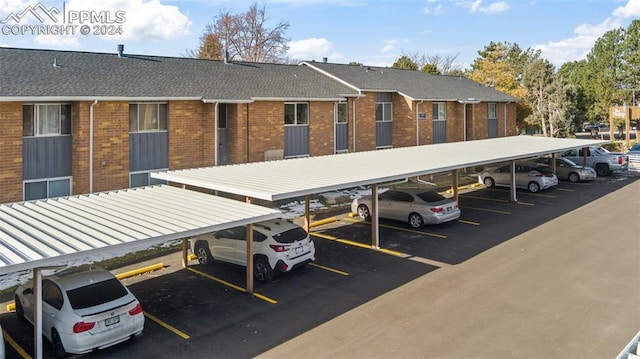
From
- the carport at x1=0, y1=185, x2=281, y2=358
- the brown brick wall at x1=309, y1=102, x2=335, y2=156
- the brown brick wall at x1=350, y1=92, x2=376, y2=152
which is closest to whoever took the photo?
the carport at x1=0, y1=185, x2=281, y2=358

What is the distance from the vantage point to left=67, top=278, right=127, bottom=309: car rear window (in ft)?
30.2

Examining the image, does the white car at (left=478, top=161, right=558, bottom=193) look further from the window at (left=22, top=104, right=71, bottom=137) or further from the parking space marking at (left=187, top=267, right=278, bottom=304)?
the window at (left=22, top=104, right=71, bottom=137)

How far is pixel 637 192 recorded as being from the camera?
25469 mm

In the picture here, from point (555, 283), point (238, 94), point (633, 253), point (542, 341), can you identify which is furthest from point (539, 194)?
point (542, 341)

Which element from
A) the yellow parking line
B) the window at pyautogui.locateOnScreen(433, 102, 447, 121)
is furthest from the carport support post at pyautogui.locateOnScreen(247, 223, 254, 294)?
the window at pyautogui.locateOnScreen(433, 102, 447, 121)

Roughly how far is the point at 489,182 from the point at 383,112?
27.1 feet

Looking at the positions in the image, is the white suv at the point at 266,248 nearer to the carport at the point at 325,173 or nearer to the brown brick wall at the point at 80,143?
the carport at the point at 325,173

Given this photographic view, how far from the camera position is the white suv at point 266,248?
1298cm

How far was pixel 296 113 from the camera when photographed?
84.0 feet

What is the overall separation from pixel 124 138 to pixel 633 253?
18.2 metres

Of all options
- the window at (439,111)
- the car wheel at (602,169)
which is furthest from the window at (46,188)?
the car wheel at (602,169)

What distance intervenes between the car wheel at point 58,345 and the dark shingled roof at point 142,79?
10.1 metres

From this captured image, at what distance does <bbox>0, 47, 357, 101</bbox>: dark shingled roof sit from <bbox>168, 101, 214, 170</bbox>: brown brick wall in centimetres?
69

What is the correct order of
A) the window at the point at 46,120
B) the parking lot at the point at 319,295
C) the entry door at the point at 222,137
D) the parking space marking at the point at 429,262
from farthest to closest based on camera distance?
the entry door at the point at 222,137 < the window at the point at 46,120 < the parking space marking at the point at 429,262 < the parking lot at the point at 319,295
